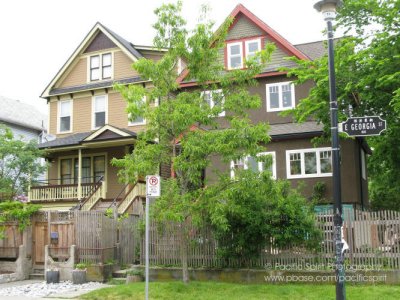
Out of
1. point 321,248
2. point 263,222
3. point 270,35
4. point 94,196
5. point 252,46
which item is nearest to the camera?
point 321,248

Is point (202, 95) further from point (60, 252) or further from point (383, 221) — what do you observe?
point (60, 252)

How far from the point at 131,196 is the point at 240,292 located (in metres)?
11.0

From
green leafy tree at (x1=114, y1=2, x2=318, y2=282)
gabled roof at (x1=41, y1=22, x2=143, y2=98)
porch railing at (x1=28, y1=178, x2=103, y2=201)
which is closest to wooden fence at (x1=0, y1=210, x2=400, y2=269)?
green leafy tree at (x1=114, y1=2, x2=318, y2=282)

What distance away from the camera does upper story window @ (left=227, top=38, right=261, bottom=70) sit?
2522 cm

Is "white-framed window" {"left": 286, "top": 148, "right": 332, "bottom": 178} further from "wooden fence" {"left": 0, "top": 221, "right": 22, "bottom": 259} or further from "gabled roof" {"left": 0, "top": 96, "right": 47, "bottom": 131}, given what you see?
"gabled roof" {"left": 0, "top": 96, "right": 47, "bottom": 131}

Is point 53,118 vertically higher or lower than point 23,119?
lower

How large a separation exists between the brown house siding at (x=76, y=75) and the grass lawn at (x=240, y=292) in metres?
18.8

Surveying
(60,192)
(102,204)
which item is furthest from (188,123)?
(60,192)

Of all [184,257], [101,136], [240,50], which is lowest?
[184,257]

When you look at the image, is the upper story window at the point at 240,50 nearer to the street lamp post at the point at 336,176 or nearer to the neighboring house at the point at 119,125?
the neighboring house at the point at 119,125

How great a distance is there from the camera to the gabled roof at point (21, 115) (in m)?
38.7

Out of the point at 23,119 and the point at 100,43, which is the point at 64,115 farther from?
the point at 23,119

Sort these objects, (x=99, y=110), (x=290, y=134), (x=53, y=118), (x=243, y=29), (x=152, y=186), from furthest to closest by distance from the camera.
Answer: (x=53, y=118) → (x=99, y=110) → (x=243, y=29) → (x=290, y=134) → (x=152, y=186)

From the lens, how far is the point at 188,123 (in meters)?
13.3
